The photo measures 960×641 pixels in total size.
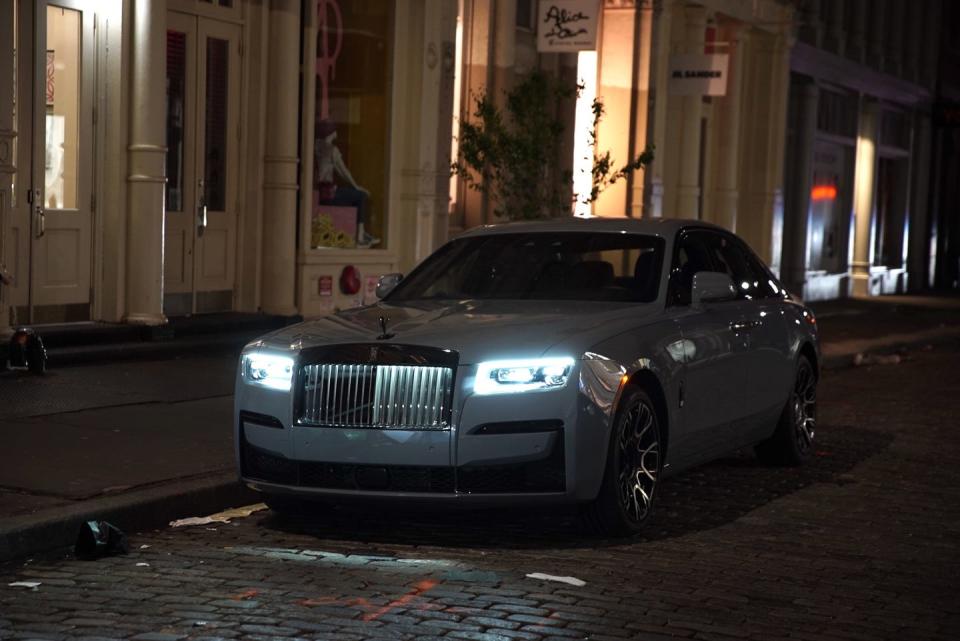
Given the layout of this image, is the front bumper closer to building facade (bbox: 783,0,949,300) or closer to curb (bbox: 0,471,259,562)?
curb (bbox: 0,471,259,562)

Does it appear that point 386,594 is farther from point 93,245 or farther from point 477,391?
point 93,245

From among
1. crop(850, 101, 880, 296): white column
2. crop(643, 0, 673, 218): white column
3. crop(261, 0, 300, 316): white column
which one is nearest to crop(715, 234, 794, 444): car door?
crop(261, 0, 300, 316): white column

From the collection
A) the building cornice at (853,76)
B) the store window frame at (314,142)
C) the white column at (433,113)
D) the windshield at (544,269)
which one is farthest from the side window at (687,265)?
the building cornice at (853,76)

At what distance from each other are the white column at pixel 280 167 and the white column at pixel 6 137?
379 cm

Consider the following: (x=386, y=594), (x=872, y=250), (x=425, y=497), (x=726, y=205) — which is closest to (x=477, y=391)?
(x=425, y=497)

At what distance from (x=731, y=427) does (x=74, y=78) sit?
25.3ft

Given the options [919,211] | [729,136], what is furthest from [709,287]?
[919,211]

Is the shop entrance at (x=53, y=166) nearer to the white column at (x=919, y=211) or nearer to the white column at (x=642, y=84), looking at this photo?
the white column at (x=642, y=84)

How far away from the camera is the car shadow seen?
25.4 feet

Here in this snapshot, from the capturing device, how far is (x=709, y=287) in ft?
28.5

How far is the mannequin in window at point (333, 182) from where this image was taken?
58.3ft

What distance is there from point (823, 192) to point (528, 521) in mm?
27341

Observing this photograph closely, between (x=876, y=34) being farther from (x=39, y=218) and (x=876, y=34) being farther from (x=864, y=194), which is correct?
(x=39, y=218)

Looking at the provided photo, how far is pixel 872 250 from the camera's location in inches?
1495
